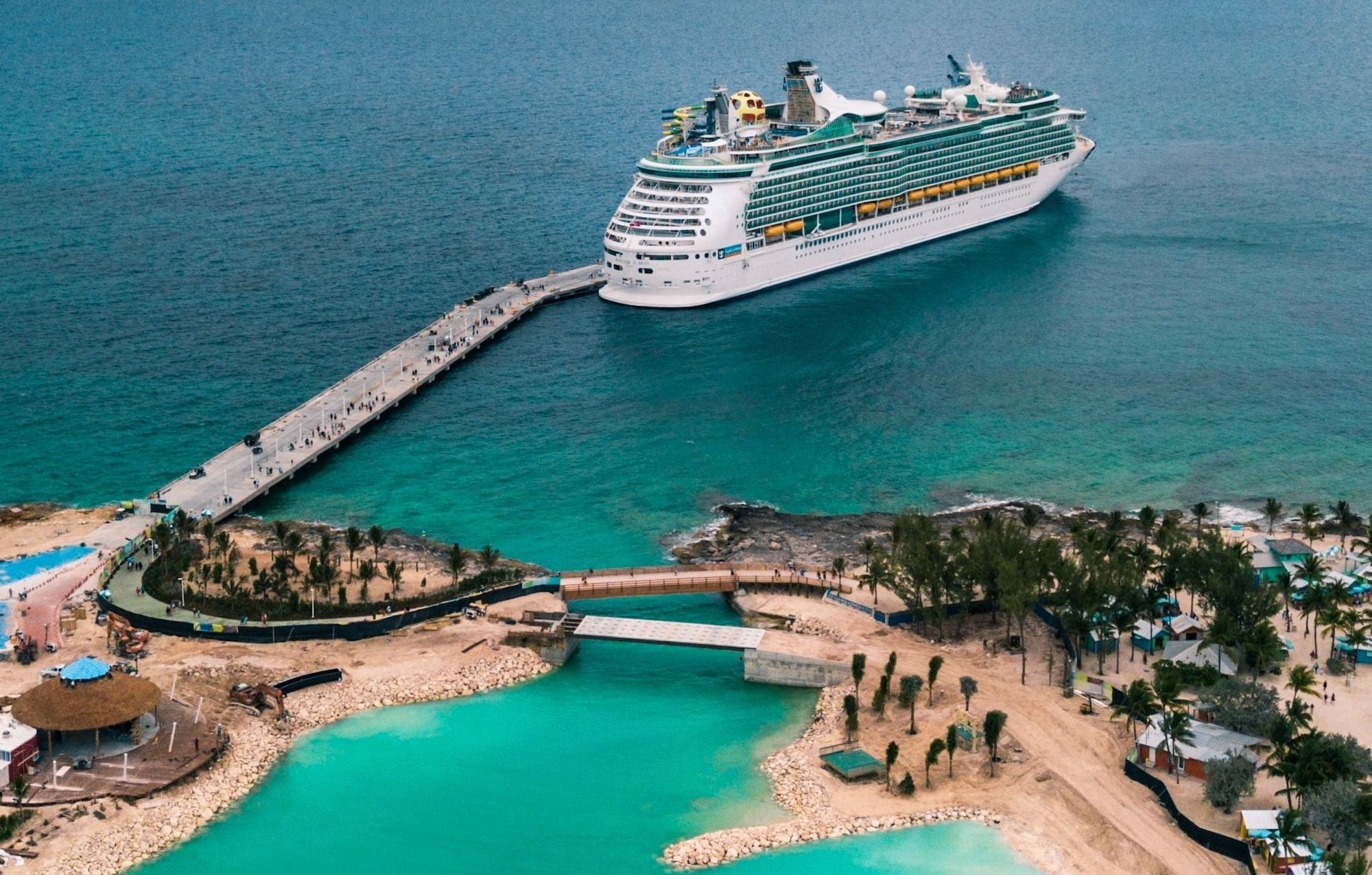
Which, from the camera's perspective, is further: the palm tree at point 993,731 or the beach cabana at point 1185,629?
the beach cabana at point 1185,629

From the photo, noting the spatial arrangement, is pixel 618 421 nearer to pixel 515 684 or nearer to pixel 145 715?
pixel 515 684

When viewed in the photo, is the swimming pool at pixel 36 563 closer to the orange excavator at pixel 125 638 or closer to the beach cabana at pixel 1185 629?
the orange excavator at pixel 125 638

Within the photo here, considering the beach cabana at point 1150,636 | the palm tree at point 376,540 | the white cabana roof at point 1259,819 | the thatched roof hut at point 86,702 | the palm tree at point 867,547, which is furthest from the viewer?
the palm tree at point 376,540

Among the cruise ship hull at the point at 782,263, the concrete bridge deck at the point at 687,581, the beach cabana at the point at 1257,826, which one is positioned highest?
the cruise ship hull at the point at 782,263

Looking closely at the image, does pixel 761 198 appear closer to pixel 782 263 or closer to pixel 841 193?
pixel 782 263

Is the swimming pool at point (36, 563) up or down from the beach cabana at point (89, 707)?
up

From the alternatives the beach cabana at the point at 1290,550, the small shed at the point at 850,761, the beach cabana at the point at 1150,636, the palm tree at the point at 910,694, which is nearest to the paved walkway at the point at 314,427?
the small shed at the point at 850,761
